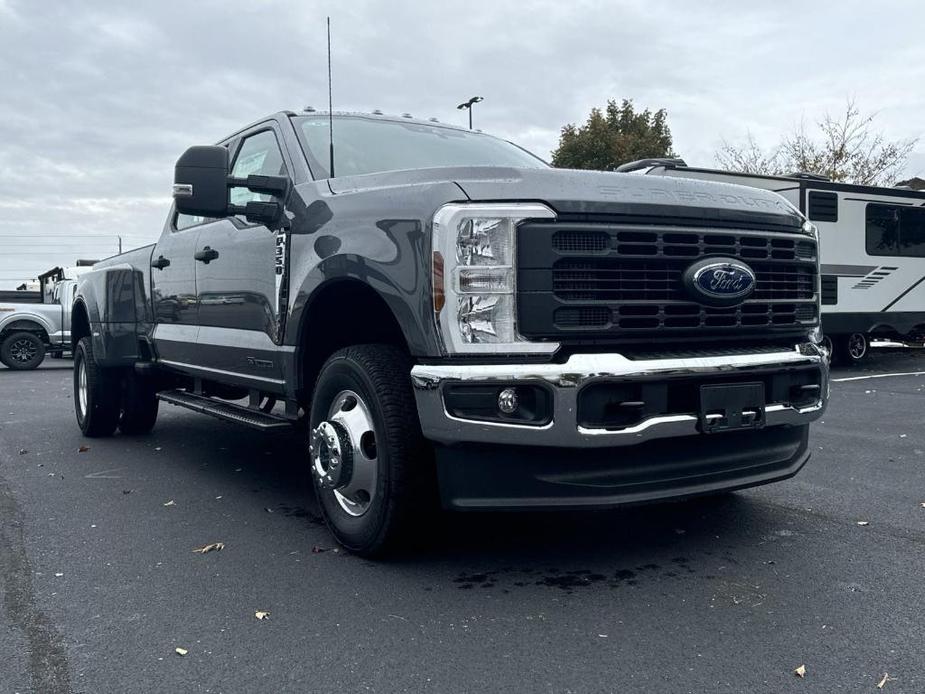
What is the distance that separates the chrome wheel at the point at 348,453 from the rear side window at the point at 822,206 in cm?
1128

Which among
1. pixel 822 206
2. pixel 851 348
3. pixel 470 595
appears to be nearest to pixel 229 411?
pixel 470 595

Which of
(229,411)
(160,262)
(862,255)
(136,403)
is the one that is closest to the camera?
(229,411)

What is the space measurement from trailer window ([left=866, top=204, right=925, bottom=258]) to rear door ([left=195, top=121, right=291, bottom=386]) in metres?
11.7

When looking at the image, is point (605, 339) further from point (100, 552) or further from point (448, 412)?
point (100, 552)

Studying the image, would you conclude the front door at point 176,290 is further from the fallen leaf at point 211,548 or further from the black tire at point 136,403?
the fallen leaf at point 211,548

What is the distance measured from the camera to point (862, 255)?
14078mm

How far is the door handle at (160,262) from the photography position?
6.17 m

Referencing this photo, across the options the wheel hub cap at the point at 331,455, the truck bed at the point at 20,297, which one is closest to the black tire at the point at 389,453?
the wheel hub cap at the point at 331,455

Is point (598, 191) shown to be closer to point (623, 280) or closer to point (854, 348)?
point (623, 280)

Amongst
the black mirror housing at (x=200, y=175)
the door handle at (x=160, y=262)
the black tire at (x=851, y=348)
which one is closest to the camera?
the black mirror housing at (x=200, y=175)

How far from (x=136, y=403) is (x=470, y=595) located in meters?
4.79

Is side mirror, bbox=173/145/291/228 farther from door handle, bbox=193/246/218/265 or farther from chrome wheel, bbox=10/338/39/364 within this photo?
chrome wheel, bbox=10/338/39/364

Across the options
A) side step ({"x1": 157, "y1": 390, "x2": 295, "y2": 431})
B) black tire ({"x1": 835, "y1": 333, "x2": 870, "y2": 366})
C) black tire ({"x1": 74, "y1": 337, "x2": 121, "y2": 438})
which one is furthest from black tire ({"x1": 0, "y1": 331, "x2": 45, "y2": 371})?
black tire ({"x1": 835, "y1": 333, "x2": 870, "y2": 366})

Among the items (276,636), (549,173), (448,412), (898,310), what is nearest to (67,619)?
(276,636)
